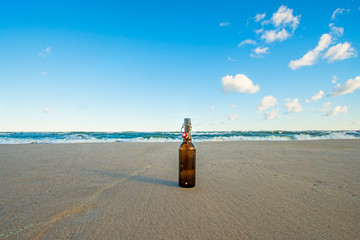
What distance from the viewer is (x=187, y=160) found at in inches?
92.9

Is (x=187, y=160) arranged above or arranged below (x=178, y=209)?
above

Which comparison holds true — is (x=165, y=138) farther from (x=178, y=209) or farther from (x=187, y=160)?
(x=178, y=209)

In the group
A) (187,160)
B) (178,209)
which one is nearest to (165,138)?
(187,160)

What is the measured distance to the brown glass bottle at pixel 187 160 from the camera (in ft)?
7.75

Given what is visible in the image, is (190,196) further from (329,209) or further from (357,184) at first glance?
(357,184)

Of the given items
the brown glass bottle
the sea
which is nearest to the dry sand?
the brown glass bottle

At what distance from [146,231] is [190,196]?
849 millimetres

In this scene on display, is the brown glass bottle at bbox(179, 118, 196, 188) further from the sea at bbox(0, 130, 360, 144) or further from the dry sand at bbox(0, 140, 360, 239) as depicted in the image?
the sea at bbox(0, 130, 360, 144)

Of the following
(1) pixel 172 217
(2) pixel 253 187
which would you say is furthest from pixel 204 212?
(2) pixel 253 187

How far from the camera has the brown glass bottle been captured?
2.36 metres

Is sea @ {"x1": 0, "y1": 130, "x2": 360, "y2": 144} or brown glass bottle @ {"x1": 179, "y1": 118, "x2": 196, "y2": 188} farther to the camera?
sea @ {"x1": 0, "y1": 130, "x2": 360, "y2": 144}

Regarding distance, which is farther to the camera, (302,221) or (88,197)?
(88,197)

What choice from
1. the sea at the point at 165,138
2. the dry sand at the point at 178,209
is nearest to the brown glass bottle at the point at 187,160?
the dry sand at the point at 178,209

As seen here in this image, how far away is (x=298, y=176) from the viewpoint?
3.09 metres
